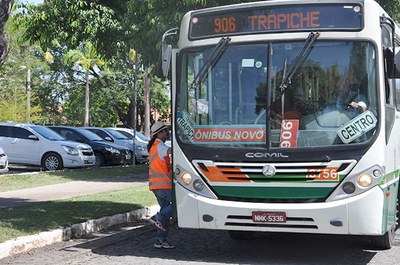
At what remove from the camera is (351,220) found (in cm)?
743

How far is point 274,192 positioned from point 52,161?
610 inches

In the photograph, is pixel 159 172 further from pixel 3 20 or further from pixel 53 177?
pixel 53 177

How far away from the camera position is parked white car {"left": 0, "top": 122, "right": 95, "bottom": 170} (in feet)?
71.6

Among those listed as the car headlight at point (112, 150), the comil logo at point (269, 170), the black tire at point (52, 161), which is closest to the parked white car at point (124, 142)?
the car headlight at point (112, 150)

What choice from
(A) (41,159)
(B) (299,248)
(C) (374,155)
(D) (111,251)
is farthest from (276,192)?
(A) (41,159)

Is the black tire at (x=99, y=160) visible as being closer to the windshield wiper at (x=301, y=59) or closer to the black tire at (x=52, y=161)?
the black tire at (x=52, y=161)

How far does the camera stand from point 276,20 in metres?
8.05

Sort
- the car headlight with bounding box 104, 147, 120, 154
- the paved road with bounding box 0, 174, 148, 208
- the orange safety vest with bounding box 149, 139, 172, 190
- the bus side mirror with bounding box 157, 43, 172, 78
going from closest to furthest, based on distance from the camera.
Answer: the bus side mirror with bounding box 157, 43, 172, 78 → the orange safety vest with bounding box 149, 139, 172, 190 → the paved road with bounding box 0, 174, 148, 208 → the car headlight with bounding box 104, 147, 120, 154

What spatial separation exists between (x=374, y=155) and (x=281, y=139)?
108cm

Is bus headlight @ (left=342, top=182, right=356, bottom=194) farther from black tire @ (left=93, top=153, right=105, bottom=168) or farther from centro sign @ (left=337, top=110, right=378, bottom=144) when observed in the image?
black tire @ (left=93, top=153, right=105, bottom=168)

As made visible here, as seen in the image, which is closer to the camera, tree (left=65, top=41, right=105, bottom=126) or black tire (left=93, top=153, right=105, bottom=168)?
black tire (left=93, top=153, right=105, bottom=168)

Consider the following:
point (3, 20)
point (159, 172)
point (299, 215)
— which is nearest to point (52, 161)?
point (3, 20)

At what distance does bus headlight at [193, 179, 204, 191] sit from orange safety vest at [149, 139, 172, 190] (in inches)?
31.1

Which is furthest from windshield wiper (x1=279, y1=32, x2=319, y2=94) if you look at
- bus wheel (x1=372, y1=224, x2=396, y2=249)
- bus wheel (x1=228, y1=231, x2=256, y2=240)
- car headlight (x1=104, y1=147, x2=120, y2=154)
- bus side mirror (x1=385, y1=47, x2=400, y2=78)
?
car headlight (x1=104, y1=147, x2=120, y2=154)
